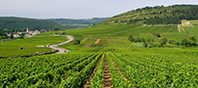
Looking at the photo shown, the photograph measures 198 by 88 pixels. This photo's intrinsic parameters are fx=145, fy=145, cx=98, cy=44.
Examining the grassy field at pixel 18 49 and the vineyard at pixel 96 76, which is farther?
the grassy field at pixel 18 49

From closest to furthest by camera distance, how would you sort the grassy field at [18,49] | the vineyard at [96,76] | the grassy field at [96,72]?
the vineyard at [96,76] < the grassy field at [96,72] < the grassy field at [18,49]

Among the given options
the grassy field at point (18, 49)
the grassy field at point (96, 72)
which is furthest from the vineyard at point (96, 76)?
the grassy field at point (18, 49)

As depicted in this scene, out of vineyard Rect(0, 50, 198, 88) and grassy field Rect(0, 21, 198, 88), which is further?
grassy field Rect(0, 21, 198, 88)

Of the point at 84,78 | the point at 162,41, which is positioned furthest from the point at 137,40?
the point at 84,78

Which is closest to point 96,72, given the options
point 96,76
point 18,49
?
point 96,76

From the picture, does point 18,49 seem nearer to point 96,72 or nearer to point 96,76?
point 96,72

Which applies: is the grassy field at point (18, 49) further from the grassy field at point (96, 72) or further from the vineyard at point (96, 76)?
the vineyard at point (96, 76)

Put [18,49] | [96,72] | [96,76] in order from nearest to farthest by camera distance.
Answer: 1. [96,76]
2. [96,72]
3. [18,49]

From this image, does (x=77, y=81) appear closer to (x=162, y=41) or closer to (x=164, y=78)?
(x=164, y=78)

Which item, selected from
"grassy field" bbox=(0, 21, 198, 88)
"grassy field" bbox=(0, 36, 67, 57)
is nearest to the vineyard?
"grassy field" bbox=(0, 21, 198, 88)

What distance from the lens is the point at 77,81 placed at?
72.8 ft

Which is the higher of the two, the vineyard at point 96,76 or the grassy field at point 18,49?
the vineyard at point 96,76

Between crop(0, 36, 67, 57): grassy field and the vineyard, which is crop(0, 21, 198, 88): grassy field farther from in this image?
crop(0, 36, 67, 57): grassy field

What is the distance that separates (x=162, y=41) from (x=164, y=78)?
106015 mm
